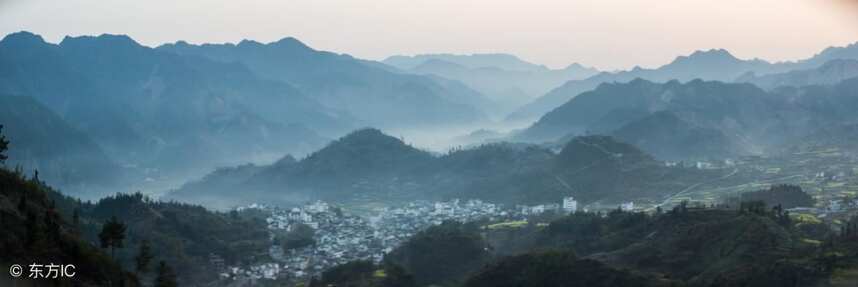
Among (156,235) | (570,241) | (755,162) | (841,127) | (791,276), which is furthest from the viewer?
(841,127)

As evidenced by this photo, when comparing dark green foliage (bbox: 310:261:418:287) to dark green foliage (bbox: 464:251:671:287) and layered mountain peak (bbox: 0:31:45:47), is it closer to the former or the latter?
dark green foliage (bbox: 464:251:671:287)

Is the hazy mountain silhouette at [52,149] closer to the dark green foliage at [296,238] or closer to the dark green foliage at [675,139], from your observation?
the dark green foliage at [296,238]

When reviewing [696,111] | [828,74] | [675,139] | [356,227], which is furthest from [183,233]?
[828,74]

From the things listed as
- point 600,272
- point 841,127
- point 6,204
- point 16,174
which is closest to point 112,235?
point 6,204

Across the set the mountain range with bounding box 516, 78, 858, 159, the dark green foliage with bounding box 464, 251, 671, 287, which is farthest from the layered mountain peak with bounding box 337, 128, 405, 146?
the dark green foliage with bounding box 464, 251, 671, 287

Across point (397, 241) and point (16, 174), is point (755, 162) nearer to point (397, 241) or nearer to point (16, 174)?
point (397, 241)

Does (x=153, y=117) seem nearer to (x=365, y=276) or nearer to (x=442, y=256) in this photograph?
(x=442, y=256)
